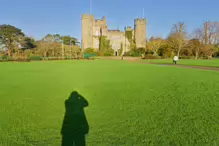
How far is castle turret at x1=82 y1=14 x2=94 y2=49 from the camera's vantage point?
7131 cm

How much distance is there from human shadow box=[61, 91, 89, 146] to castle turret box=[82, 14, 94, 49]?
225ft

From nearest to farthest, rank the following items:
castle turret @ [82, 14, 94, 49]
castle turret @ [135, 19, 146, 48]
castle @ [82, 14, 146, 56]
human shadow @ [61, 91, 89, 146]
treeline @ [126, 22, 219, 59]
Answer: human shadow @ [61, 91, 89, 146], treeline @ [126, 22, 219, 59], castle turret @ [82, 14, 94, 49], castle @ [82, 14, 146, 56], castle turret @ [135, 19, 146, 48]

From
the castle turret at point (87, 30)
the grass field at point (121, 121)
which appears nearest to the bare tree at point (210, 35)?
the castle turret at point (87, 30)

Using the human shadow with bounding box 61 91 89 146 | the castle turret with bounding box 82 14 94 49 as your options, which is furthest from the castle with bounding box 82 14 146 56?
the human shadow with bounding box 61 91 89 146

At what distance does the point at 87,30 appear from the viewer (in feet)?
236

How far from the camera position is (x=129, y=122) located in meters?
3.63

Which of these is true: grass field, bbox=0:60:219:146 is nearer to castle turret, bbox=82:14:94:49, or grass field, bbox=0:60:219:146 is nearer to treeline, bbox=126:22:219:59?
treeline, bbox=126:22:219:59

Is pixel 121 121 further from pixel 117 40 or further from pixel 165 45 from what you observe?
pixel 117 40

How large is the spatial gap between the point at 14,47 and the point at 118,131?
58.8 metres

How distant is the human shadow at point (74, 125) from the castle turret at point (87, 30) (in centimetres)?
6870

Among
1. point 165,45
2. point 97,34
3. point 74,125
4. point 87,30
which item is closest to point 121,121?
point 74,125

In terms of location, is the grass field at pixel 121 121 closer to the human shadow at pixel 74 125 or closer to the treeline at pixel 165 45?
the human shadow at pixel 74 125

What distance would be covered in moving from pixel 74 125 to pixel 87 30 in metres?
71.5

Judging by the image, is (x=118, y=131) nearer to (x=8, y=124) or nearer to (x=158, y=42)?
(x=8, y=124)
